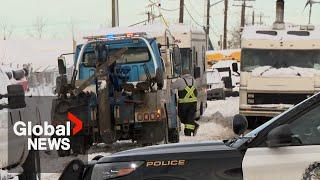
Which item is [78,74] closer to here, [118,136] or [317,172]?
[118,136]

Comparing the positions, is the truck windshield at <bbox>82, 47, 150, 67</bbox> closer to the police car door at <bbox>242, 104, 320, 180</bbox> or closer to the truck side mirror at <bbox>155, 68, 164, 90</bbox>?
the truck side mirror at <bbox>155, 68, 164, 90</bbox>

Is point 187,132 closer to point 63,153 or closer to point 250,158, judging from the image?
point 63,153

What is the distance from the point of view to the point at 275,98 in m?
15.9

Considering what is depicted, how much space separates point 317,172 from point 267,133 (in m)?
0.46

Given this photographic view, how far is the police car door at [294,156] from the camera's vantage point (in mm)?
4234

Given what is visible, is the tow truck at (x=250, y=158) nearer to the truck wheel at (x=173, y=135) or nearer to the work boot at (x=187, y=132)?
the truck wheel at (x=173, y=135)

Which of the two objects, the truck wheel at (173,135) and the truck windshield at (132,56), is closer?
the truck wheel at (173,135)

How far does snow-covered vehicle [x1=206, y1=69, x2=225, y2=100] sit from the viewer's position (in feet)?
96.9

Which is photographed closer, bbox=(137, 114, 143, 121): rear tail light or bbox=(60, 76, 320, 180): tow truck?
bbox=(60, 76, 320, 180): tow truck

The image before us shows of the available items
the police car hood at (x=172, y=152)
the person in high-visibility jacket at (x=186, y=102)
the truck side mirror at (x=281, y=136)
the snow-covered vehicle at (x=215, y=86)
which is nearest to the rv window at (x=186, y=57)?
the person in high-visibility jacket at (x=186, y=102)

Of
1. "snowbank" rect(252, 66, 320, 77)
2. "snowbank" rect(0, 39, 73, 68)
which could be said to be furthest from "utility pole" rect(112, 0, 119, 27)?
"snowbank" rect(252, 66, 320, 77)

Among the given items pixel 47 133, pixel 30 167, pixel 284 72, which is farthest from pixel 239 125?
pixel 284 72

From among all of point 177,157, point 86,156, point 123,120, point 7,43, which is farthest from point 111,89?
point 7,43

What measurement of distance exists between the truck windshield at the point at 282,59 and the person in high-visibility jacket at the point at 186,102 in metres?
2.42
